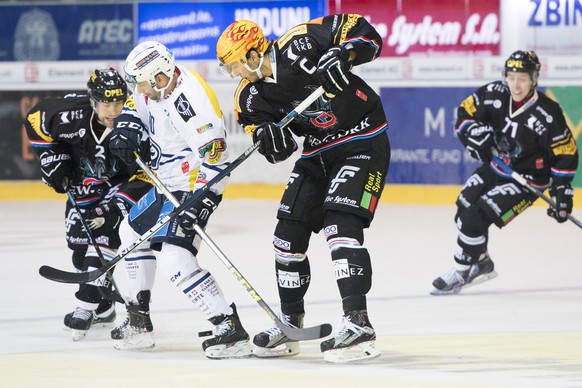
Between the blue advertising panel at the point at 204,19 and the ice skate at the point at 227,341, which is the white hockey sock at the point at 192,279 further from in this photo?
the blue advertising panel at the point at 204,19

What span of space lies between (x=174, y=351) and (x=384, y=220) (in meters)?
4.67

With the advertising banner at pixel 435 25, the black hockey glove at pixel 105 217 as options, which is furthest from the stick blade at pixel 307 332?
the advertising banner at pixel 435 25

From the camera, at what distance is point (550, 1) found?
10.6 meters

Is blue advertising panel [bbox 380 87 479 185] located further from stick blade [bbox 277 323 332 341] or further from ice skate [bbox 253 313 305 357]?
stick blade [bbox 277 323 332 341]

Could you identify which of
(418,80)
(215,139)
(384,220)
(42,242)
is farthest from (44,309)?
(418,80)

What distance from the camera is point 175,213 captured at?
16.6 feet

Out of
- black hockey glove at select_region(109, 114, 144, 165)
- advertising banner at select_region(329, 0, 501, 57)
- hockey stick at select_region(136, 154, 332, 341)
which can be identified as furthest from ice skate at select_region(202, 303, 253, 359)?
advertising banner at select_region(329, 0, 501, 57)

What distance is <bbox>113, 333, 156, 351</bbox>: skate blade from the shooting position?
5.28 metres

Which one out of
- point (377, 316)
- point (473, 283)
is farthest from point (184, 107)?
point (473, 283)

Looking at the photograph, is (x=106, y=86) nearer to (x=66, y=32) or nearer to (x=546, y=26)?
(x=546, y=26)

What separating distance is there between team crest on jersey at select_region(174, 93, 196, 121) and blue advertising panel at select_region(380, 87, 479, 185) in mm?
5510

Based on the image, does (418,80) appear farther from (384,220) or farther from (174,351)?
(174,351)

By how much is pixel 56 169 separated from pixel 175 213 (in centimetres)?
106

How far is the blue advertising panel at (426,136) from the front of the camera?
10469 millimetres
